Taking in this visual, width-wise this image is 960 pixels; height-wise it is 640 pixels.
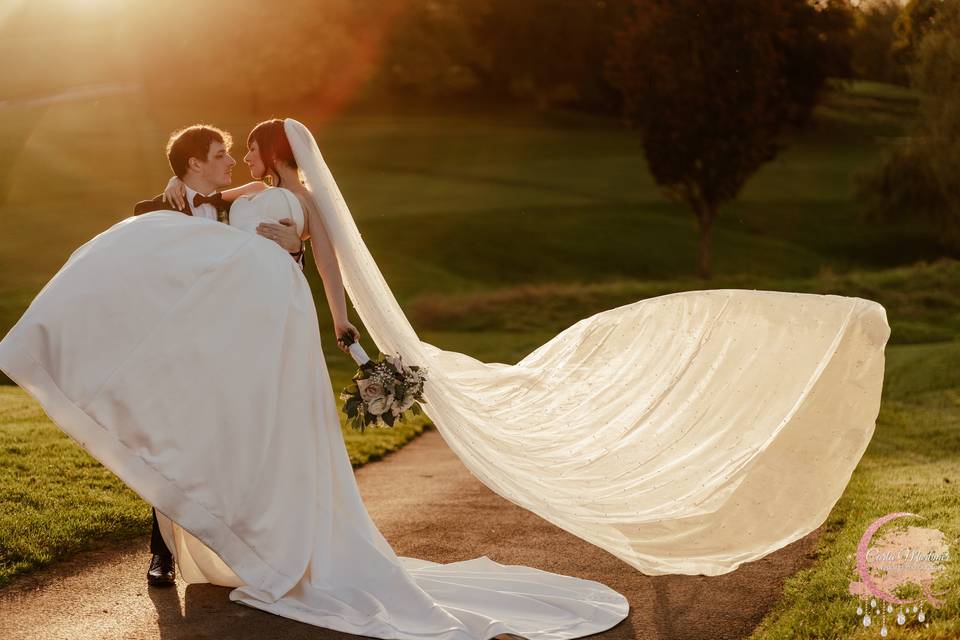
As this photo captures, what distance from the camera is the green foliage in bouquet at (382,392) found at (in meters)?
6.14

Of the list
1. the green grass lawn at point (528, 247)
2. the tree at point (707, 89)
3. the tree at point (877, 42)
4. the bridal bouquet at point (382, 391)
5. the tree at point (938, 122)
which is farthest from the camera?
the tree at point (877, 42)

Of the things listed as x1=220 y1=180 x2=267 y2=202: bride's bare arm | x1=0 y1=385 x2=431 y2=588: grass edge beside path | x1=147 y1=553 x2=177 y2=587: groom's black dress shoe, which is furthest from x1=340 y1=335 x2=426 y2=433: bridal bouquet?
x1=0 y1=385 x2=431 y2=588: grass edge beside path

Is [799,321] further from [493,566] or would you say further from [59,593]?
[59,593]

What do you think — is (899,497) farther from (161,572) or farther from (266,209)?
(161,572)

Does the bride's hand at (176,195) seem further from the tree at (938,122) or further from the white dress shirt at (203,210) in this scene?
the tree at (938,122)

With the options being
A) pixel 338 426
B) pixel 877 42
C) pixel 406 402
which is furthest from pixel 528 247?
pixel 338 426

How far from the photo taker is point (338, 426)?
235 inches

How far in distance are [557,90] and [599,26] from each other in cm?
398

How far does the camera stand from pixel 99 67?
43125 millimetres

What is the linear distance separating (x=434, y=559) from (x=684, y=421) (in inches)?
74.9

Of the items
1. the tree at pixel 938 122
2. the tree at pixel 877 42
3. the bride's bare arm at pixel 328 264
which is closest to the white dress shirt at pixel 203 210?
the bride's bare arm at pixel 328 264

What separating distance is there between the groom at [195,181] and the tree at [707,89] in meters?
21.2

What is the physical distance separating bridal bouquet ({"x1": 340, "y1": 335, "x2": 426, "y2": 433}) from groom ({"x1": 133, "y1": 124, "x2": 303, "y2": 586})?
0.84 meters

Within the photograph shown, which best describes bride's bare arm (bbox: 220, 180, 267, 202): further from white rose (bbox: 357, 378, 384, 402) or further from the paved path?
the paved path
